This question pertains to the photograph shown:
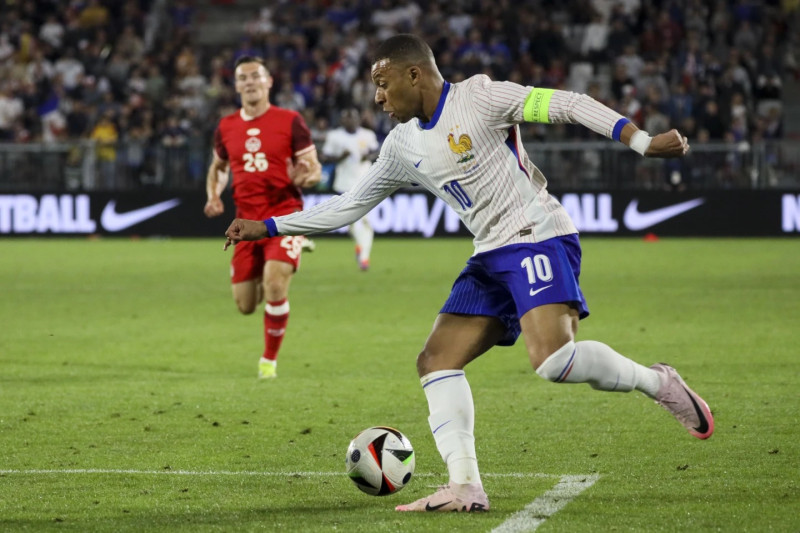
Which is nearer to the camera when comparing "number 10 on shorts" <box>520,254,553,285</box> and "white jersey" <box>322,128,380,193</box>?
"number 10 on shorts" <box>520,254,553,285</box>

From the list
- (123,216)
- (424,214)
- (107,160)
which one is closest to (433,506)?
(424,214)

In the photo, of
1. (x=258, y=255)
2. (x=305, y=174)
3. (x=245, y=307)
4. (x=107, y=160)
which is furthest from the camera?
(x=107, y=160)

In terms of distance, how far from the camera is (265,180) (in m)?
9.96

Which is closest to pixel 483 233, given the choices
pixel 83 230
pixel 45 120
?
pixel 83 230

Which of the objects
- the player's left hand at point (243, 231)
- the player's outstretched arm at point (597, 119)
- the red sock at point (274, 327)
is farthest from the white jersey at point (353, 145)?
the player's outstretched arm at point (597, 119)

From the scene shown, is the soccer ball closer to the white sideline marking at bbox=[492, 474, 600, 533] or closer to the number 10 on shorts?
the white sideline marking at bbox=[492, 474, 600, 533]

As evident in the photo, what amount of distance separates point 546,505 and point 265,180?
5.15 metres

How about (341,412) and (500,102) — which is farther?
(341,412)

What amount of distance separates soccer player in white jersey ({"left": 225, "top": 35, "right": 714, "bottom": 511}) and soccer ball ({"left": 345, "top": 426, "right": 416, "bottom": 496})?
8.5 inches

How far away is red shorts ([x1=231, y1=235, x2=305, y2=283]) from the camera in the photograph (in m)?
9.72

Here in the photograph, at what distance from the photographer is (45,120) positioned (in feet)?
89.7

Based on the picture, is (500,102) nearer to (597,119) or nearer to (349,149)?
(597,119)

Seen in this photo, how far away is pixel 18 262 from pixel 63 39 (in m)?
10.8

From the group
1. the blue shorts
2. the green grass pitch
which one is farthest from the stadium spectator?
the blue shorts
